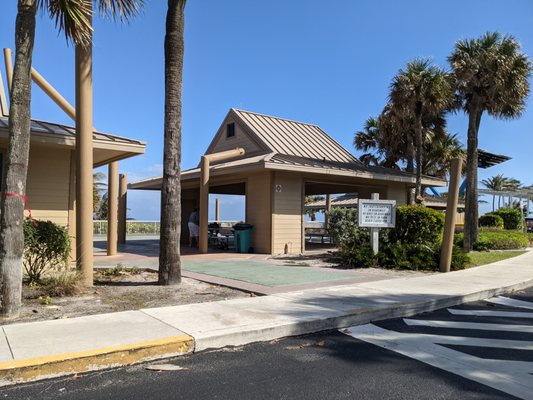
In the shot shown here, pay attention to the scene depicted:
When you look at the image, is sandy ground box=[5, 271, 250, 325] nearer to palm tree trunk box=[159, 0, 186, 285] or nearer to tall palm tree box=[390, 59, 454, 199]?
palm tree trunk box=[159, 0, 186, 285]

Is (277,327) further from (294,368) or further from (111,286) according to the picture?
(111,286)

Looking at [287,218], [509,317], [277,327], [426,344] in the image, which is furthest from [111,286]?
[287,218]

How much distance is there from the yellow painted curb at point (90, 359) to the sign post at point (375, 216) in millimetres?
8501

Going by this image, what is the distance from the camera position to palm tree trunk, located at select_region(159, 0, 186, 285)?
8.59 m

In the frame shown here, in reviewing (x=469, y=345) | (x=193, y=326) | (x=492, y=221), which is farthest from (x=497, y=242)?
(x=193, y=326)

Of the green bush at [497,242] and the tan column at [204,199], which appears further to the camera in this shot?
the green bush at [497,242]

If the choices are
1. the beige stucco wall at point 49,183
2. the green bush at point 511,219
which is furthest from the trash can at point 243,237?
the green bush at point 511,219

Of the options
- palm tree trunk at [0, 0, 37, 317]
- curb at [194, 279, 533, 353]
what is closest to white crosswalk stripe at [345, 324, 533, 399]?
curb at [194, 279, 533, 353]

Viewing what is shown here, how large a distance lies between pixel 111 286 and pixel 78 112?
3453 millimetres

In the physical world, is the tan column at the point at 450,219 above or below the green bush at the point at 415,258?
above

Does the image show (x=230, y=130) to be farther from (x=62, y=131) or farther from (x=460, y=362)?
(x=460, y=362)

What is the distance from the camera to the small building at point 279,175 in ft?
51.9

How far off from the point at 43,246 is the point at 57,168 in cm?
331

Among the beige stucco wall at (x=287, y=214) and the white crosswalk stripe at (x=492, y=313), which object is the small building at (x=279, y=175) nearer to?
the beige stucco wall at (x=287, y=214)
